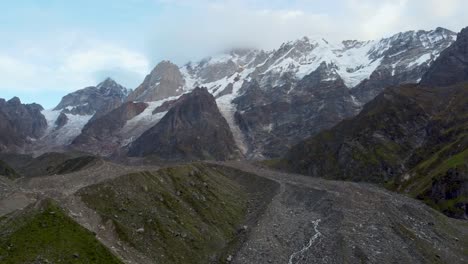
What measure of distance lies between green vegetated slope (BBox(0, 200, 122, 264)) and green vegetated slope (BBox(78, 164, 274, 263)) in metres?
9.04

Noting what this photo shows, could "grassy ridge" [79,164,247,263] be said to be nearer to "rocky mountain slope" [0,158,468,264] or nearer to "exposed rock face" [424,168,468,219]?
"rocky mountain slope" [0,158,468,264]

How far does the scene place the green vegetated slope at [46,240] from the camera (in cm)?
6606

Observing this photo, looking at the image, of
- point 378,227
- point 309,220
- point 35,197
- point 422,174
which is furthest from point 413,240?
point 422,174

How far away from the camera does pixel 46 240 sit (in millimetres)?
69188

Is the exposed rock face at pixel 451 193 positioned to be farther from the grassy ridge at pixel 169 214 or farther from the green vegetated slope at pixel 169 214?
the grassy ridge at pixel 169 214

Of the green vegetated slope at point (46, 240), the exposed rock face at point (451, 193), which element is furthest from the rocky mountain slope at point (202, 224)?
the exposed rock face at point (451, 193)

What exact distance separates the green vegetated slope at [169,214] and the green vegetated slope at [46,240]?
29.7 feet

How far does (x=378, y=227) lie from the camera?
101375mm

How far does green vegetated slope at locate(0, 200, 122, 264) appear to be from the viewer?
66062mm

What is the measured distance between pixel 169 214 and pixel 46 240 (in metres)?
28.4

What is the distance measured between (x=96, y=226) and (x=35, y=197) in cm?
1273

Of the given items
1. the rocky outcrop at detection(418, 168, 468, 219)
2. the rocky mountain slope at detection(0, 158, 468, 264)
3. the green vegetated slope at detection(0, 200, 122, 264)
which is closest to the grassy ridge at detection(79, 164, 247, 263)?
the rocky mountain slope at detection(0, 158, 468, 264)

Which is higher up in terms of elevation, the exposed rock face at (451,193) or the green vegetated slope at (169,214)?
the green vegetated slope at (169,214)

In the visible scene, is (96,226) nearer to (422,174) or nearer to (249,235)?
(249,235)
